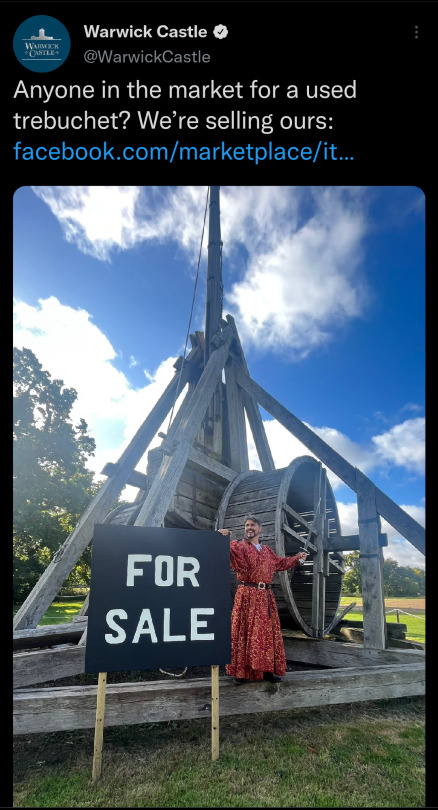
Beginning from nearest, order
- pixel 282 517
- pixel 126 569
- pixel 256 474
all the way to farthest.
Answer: pixel 126 569
pixel 282 517
pixel 256 474

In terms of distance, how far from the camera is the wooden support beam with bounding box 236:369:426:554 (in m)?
4.78

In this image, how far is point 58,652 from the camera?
416cm

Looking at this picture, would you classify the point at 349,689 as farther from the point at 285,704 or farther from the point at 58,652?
the point at 58,652

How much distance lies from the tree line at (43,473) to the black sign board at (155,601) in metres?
16.4

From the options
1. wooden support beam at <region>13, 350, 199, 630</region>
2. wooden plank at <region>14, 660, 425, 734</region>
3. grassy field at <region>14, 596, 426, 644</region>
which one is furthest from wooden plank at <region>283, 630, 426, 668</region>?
grassy field at <region>14, 596, 426, 644</region>

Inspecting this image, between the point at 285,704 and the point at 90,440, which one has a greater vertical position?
the point at 90,440

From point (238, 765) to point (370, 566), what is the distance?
2.71 meters

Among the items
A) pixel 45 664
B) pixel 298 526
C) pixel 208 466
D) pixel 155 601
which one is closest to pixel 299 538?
pixel 208 466

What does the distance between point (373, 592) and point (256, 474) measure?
9.29 ft

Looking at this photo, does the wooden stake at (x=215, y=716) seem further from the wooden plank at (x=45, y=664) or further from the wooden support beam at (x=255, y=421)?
the wooden support beam at (x=255, y=421)

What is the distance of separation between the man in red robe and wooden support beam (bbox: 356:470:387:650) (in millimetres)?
1226

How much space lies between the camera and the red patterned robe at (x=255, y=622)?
12.2 feet

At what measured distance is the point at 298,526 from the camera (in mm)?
8266
